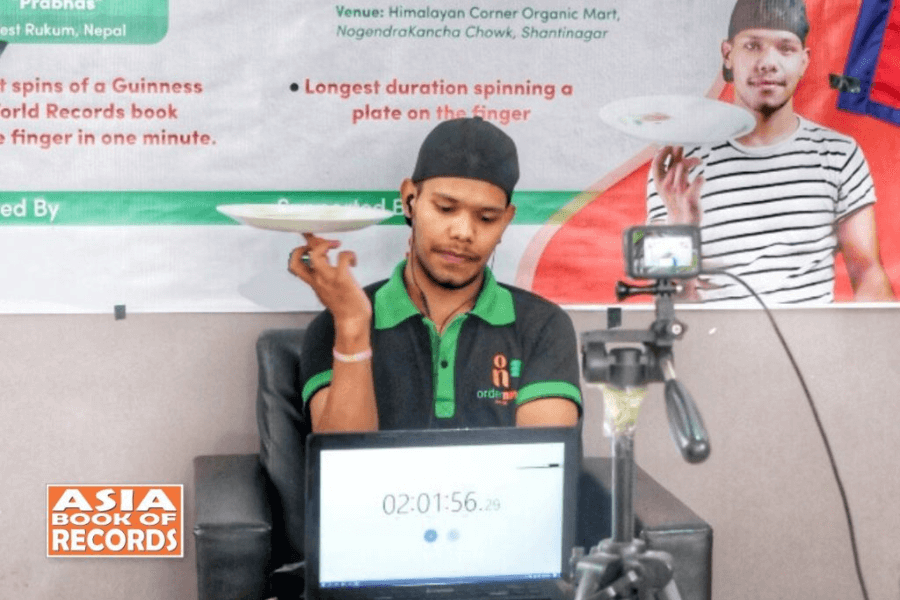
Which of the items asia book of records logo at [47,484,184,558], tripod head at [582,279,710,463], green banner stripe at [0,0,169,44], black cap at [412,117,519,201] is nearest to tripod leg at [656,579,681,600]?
tripod head at [582,279,710,463]

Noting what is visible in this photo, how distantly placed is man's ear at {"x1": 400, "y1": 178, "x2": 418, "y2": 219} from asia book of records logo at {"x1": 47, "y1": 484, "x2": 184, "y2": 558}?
80 cm

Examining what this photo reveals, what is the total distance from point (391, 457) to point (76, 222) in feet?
3.47

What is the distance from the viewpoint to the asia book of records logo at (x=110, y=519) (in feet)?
8.61

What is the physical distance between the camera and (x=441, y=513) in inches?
74.2

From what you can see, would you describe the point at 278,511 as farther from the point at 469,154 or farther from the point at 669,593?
the point at 669,593

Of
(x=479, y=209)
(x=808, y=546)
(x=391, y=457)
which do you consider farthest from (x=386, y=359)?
(x=808, y=546)

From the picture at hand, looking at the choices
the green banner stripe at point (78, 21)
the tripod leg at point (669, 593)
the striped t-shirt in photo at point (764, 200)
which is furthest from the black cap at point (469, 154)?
the tripod leg at point (669, 593)

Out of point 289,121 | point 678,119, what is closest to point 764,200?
point 678,119

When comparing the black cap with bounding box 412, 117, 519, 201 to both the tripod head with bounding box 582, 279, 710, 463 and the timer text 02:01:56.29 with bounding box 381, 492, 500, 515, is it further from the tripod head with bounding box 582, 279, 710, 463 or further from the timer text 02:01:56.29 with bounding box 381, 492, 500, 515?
the tripod head with bounding box 582, 279, 710, 463

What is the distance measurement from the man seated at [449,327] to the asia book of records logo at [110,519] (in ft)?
1.68

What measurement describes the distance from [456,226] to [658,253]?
3.21ft

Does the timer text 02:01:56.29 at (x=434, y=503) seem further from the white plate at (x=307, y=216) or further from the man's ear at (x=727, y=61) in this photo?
the man's ear at (x=727, y=61)

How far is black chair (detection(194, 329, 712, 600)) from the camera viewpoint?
6.88ft

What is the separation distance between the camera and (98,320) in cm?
259
